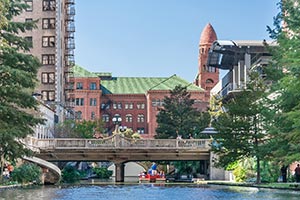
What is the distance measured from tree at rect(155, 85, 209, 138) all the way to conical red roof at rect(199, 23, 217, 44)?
6059cm

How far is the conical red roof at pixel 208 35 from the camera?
17362 cm

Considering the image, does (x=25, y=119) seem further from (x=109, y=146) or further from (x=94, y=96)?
(x=94, y=96)

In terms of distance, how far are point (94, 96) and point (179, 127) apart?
190 feet

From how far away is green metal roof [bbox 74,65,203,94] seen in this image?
16546cm

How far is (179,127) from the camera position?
10838 centimetres

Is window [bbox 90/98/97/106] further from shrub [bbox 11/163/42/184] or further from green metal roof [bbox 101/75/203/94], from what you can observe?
shrub [bbox 11/163/42/184]

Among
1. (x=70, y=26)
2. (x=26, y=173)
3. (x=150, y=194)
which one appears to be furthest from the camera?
(x=70, y=26)

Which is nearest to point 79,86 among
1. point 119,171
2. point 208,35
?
point 208,35

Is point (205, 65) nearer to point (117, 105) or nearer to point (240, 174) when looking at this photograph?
point (117, 105)

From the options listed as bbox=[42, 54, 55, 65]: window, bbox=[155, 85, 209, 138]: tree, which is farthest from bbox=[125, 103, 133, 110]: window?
bbox=[42, 54, 55, 65]: window

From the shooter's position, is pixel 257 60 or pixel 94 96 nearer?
pixel 257 60

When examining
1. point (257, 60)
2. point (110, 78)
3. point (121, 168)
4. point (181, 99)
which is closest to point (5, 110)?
point (121, 168)

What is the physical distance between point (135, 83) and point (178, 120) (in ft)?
229

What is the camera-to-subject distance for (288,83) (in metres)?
35.0
